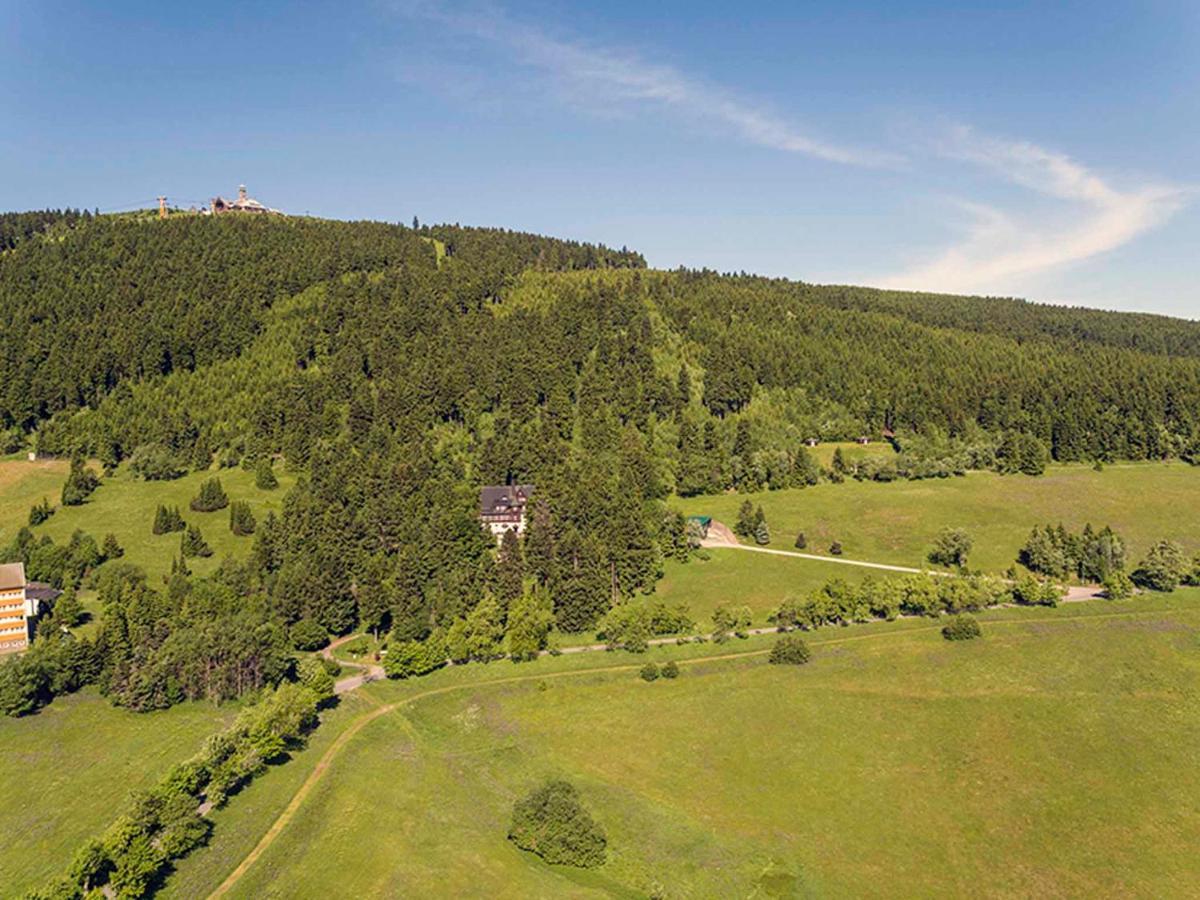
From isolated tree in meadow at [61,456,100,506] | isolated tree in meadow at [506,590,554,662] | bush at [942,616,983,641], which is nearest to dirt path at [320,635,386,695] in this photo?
isolated tree in meadow at [506,590,554,662]

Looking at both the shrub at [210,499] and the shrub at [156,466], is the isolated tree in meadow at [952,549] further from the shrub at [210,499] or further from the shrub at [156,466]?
the shrub at [156,466]

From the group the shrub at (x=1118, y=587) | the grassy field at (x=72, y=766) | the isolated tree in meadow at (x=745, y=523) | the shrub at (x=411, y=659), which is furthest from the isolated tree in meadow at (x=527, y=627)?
the shrub at (x=1118, y=587)

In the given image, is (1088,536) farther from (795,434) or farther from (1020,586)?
(795,434)

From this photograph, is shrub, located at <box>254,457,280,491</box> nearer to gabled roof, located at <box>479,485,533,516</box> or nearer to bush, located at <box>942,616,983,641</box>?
gabled roof, located at <box>479,485,533,516</box>

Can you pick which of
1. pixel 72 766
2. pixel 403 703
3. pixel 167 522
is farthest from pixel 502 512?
pixel 72 766

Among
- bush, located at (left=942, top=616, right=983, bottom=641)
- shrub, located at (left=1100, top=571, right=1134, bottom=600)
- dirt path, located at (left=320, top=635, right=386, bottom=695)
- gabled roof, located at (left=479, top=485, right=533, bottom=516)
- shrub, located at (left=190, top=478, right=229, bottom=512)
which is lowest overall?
dirt path, located at (left=320, top=635, right=386, bottom=695)
